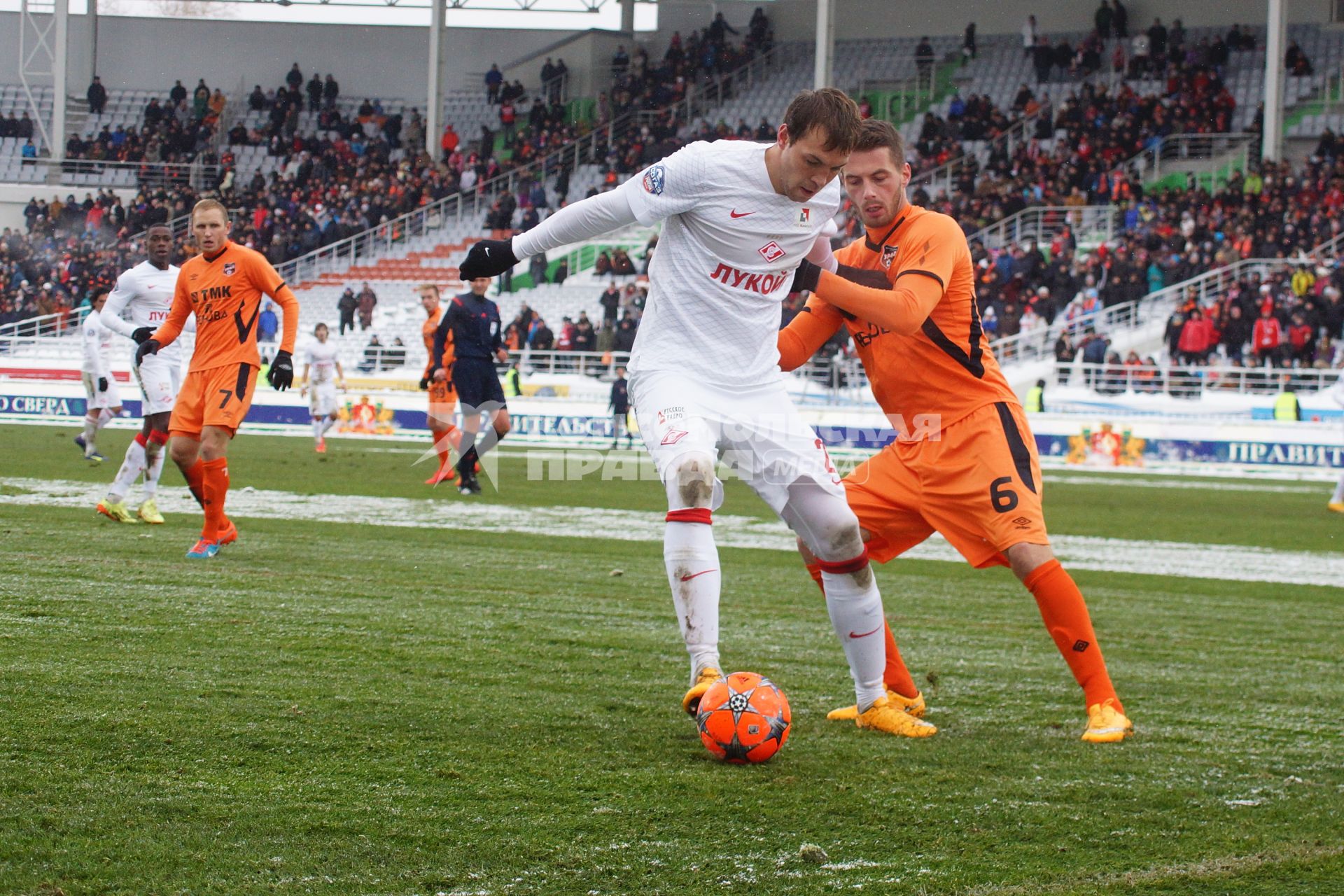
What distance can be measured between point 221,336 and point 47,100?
41.5 metres

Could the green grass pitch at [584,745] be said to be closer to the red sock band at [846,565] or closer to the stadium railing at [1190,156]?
the red sock band at [846,565]

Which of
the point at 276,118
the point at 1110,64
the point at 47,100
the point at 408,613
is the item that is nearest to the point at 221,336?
the point at 408,613

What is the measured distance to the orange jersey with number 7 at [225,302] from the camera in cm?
873

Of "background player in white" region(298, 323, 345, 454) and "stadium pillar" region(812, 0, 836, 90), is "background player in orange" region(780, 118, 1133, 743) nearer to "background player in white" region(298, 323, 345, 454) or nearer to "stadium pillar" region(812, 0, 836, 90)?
"background player in white" region(298, 323, 345, 454)

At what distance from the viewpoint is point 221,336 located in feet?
28.8

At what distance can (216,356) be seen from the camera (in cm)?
870

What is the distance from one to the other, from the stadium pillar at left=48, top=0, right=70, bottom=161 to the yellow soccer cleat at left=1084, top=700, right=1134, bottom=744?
4055 cm

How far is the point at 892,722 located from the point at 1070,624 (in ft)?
2.41

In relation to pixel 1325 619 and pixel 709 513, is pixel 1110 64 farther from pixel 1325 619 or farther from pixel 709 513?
pixel 709 513

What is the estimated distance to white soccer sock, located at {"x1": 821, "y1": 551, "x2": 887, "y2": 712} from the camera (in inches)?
193

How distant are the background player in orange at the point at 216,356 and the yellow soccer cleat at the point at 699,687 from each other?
A: 4.69m

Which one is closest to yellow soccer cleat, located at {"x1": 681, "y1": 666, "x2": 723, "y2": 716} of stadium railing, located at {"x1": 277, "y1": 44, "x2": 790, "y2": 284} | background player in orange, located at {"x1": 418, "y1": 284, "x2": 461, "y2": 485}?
background player in orange, located at {"x1": 418, "y1": 284, "x2": 461, "y2": 485}

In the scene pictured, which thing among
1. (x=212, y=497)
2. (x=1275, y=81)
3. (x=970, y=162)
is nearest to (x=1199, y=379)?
(x=1275, y=81)

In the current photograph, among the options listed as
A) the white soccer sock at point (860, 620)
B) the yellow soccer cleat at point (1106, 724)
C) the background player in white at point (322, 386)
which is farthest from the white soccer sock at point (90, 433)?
the yellow soccer cleat at point (1106, 724)
